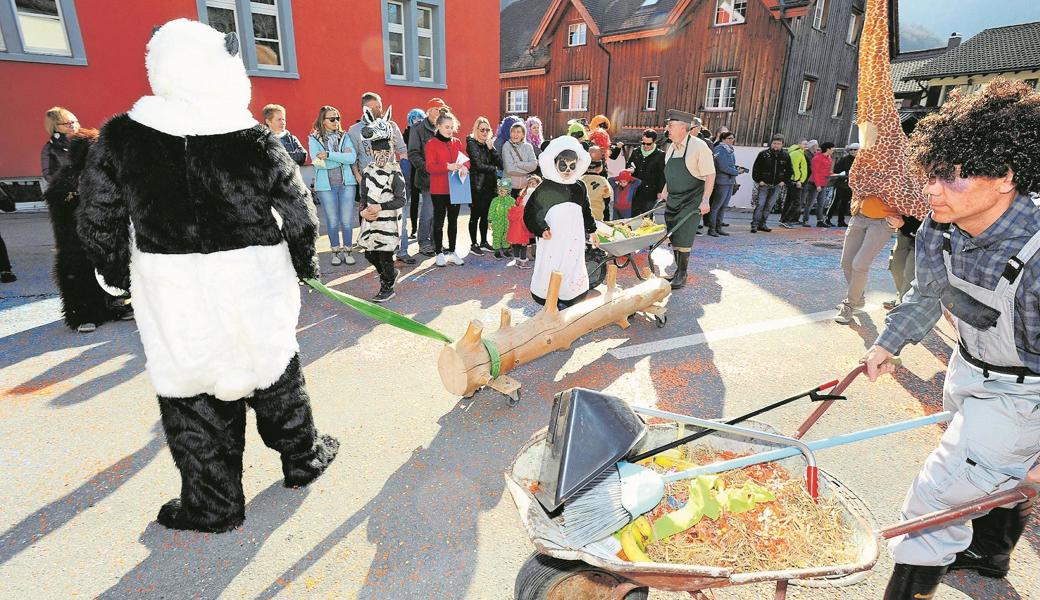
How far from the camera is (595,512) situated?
1.83m

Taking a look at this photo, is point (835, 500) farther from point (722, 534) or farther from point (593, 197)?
point (593, 197)

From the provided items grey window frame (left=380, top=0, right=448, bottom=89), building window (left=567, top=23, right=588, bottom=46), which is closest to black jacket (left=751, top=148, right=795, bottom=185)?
grey window frame (left=380, top=0, right=448, bottom=89)

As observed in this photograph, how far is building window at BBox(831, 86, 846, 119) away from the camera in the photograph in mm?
20781

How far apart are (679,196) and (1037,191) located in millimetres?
4803

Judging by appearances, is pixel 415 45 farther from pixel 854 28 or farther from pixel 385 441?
pixel 854 28

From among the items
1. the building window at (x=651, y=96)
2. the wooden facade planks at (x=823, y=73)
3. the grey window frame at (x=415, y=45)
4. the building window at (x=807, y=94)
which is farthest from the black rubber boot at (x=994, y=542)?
the building window at (x=651, y=96)

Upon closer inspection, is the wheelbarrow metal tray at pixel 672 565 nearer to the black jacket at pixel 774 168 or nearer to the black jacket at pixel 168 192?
the black jacket at pixel 168 192

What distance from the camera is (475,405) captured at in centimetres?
399

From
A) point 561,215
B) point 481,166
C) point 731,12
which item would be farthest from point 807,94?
point 561,215

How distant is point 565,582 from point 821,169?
42.1 ft

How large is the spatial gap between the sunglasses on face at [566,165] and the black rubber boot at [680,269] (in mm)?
2675

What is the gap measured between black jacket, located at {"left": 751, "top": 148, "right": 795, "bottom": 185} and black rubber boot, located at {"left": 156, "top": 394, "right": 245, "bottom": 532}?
38.5ft

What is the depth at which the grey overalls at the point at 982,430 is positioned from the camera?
187 centimetres

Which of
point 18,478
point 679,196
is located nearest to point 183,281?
point 18,478
